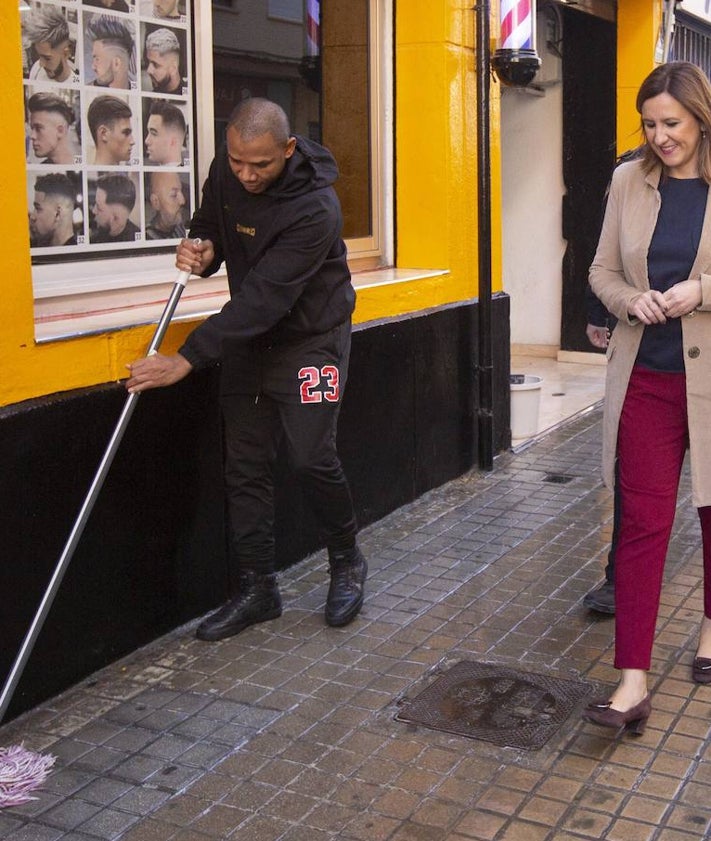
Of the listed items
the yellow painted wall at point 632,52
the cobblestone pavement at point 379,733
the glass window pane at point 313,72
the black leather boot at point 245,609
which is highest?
the yellow painted wall at point 632,52

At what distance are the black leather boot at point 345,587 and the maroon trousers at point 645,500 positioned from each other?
4.06 ft

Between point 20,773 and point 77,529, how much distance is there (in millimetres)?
745

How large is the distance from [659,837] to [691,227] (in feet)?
5.92

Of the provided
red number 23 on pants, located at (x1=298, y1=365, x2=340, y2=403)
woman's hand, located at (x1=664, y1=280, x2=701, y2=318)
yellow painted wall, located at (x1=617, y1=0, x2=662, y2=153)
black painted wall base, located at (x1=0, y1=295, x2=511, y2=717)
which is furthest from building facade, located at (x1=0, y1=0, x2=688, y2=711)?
yellow painted wall, located at (x1=617, y1=0, x2=662, y2=153)

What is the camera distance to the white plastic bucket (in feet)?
25.7

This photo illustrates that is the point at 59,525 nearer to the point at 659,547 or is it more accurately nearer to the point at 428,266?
the point at 659,547

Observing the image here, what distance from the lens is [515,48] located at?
6.93 m

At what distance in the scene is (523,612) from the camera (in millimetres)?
4996

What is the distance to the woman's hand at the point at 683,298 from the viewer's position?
3807mm

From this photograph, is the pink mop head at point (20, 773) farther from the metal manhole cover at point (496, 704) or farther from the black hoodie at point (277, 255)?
the black hoodie at point (277, 255)

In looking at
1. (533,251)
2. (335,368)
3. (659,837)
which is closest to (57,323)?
(335,368)

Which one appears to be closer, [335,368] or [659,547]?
[659,547]

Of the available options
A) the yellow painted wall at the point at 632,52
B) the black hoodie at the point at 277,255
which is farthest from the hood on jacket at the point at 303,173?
the yellow painted wall at the point at 632,52

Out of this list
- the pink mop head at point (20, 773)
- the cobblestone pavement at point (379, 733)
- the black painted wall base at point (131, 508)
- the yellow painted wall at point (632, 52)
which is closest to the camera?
the cobblestone pavement at point (379, 733)
